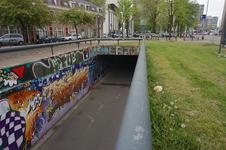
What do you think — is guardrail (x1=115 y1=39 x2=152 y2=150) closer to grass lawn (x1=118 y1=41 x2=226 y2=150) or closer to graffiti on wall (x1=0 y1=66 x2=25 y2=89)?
grass lawn (x1=118 y1=41 x2=226 y2=150)

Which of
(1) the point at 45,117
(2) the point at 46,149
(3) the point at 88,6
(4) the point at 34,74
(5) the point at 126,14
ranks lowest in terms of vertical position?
(2) the point at 46,149

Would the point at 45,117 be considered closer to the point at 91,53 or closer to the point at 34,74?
the point at 34,74

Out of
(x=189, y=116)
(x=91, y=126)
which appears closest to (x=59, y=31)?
(x=91, y=126)

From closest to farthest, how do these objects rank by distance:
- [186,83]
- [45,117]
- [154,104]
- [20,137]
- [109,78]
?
[154,104], [186,83], [20,137], [45,117], [109,78]

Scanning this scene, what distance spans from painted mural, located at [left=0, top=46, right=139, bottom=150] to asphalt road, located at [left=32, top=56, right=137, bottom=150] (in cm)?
52

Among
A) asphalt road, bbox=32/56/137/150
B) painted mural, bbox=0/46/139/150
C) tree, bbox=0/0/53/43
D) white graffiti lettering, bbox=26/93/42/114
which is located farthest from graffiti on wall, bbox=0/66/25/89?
tree, bbox=0/0/53/43

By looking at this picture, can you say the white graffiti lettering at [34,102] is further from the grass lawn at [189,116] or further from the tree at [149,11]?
the tree at [149,11]

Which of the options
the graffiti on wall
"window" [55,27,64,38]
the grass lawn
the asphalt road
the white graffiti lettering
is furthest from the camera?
"window" [55,27,64,38]

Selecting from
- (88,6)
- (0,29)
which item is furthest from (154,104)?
(88,6)

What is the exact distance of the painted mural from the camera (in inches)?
200

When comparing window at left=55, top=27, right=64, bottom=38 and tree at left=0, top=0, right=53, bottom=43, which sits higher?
tree at left=0, top=0, right=53, bottom=43

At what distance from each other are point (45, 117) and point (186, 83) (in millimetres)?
6214

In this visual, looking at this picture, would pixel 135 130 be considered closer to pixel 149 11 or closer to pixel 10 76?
pixel 10 76

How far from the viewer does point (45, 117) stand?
23.8 ft
